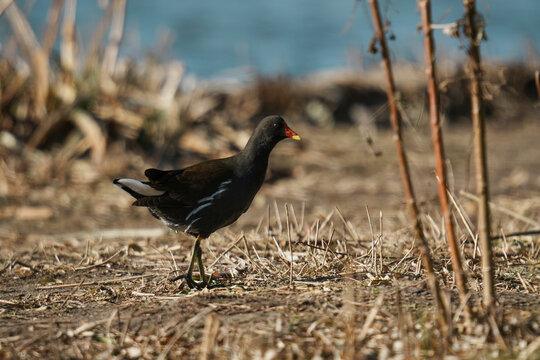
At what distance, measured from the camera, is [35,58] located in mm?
7523

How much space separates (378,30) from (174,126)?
5460mm

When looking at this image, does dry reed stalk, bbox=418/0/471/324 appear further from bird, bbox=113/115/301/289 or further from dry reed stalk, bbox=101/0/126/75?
dry reed stalk, bbox=101/0/126/75

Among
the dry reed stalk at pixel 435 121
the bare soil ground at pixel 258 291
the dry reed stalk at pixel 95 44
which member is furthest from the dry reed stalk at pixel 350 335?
the dry reed stalk at pixel 95 44

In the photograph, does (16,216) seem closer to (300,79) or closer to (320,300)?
(320,300)

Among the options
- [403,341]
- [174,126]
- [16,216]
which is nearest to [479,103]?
[403,341]

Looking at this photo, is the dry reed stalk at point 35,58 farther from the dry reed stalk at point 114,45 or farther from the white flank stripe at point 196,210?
the white flank stripe at point 196,210

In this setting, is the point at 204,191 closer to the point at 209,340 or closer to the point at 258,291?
the point at 258,291

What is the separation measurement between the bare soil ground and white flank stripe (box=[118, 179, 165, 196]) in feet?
1.40

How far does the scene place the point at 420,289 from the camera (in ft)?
9.62

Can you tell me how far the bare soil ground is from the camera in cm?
244

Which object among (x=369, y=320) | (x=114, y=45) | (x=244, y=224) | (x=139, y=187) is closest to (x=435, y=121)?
(x=369, y=320)

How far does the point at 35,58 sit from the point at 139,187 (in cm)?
459

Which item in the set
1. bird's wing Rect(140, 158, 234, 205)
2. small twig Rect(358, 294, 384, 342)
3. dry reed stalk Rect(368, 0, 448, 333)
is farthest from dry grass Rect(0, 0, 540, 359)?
bird's wing Rect(140, 158, 234, 205)

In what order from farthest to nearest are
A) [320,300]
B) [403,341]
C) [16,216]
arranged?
[16,216]
[320,300]
[403,341]
